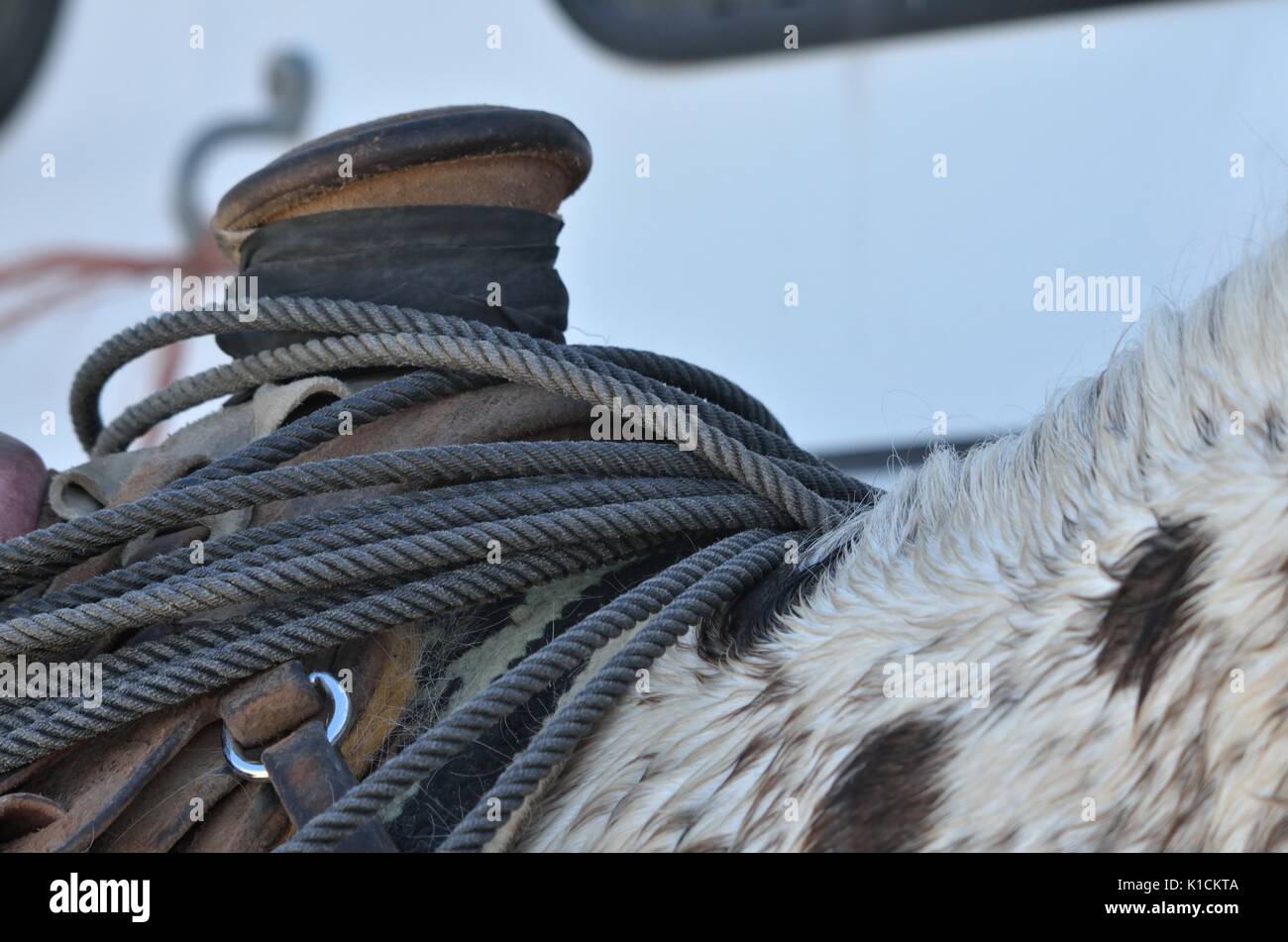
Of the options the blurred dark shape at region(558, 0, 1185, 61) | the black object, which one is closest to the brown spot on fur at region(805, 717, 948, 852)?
the black object

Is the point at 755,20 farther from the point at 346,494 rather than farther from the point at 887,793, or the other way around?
the point at 887,793

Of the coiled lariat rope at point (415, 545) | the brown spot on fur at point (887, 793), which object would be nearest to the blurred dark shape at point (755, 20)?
the coiled lariat rope at point (415, 545)

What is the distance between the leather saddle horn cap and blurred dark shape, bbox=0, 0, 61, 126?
2150mm

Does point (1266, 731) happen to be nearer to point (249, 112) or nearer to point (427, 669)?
point (427, 669)

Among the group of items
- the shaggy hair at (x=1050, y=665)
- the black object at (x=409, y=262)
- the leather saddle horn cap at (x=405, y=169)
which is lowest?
the shaggy hair at (x=1050, y=665)

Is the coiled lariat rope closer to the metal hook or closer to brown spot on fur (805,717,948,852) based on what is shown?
brown spot on fur (805,717,948,852)

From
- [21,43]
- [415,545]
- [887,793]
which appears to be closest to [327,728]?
[415,545]

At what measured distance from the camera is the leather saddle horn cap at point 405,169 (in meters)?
0.89

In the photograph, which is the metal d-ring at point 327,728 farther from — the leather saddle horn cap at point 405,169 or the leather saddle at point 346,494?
the leather saddle horn cap at point 405,169

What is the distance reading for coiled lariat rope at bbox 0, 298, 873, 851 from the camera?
68 centimetres

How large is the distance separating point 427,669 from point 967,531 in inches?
12.4

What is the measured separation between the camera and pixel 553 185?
3.22 ft

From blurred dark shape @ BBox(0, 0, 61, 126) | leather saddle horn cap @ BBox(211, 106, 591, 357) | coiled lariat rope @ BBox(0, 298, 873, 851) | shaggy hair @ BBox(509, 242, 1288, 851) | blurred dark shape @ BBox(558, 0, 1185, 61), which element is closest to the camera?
shaggy hair @ BBox(509, 242, 1288, 851)

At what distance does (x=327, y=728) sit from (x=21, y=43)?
2575mm
